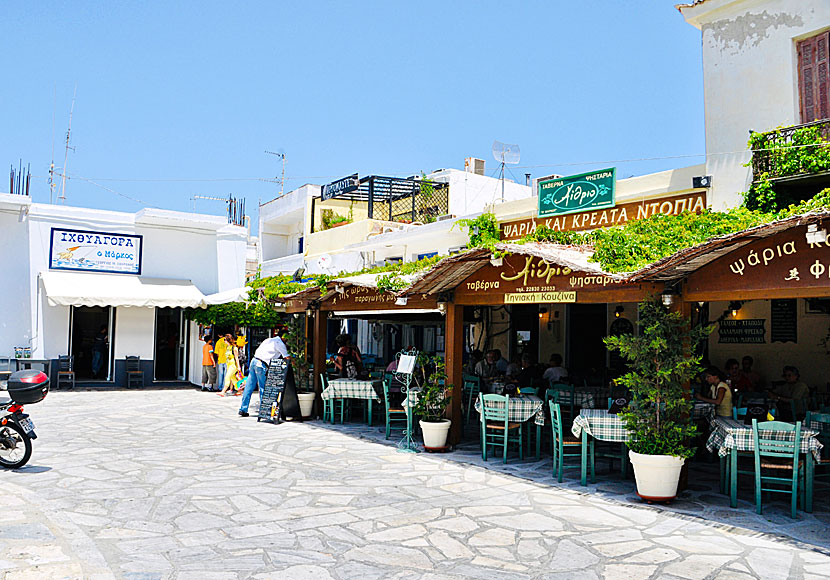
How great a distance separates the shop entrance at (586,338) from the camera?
A: 53.6 ft

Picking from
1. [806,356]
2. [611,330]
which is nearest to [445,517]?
[806,356]

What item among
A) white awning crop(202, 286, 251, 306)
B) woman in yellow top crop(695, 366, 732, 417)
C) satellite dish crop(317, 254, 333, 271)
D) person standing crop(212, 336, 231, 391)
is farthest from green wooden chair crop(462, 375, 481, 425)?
satellite dish crop(317, 254, 333, 271)

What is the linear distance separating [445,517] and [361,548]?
3.93 feet

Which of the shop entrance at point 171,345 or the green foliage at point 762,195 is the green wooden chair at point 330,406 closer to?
the green foliage at point 762,195

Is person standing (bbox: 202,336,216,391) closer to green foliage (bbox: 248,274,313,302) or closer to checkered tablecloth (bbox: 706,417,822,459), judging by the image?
green foliage (bbox: 248,274,313,302)

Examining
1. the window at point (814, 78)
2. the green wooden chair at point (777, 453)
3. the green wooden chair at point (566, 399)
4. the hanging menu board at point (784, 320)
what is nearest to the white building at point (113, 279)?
the green wooden chair at point (566, 399)

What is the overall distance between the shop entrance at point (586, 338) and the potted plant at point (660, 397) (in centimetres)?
865

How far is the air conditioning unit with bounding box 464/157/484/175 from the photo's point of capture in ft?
83.6

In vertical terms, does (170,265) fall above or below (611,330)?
above

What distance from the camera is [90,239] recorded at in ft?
63.8

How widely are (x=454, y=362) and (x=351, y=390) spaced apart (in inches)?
106

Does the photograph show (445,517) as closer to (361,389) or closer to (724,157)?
(361,389)

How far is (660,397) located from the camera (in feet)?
24.1

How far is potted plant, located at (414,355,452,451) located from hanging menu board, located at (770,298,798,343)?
668 cm
